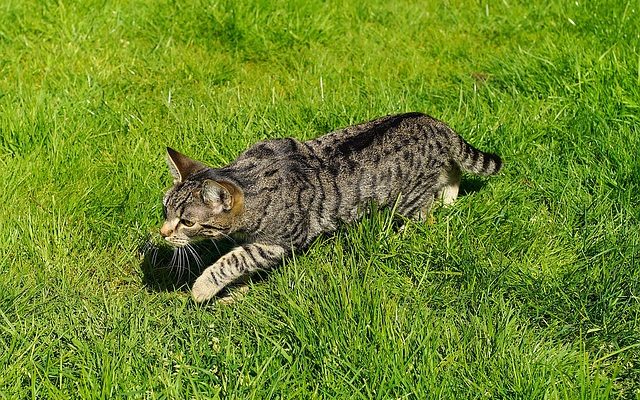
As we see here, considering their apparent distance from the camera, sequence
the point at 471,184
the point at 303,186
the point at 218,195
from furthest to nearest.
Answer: the point at 471,184
the point at 303,186
the point at 218,195

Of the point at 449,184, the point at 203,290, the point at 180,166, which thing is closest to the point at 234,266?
the point at 203,290

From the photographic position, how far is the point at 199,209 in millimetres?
3490

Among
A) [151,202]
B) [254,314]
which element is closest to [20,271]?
[151,202]

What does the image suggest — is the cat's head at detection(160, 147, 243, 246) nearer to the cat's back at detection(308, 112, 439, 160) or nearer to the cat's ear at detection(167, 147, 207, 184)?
the cat's ear at detection(167, 147, 207, 184)

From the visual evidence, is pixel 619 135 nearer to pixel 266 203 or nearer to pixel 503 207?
pixel 503 207

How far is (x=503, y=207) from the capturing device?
402 cm

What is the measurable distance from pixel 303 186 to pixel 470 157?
93cm

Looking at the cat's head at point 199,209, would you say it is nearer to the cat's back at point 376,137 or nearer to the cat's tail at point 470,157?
the cat's back at point 376,137

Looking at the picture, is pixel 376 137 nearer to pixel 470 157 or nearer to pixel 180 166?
pixel 470 157

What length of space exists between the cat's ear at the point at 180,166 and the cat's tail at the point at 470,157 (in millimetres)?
1297

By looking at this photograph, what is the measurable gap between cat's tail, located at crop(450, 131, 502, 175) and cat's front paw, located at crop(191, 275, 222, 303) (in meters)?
1.41

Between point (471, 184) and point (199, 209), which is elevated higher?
point (199, 209)

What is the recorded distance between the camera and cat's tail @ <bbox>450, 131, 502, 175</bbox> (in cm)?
407

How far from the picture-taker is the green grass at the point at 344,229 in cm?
304
